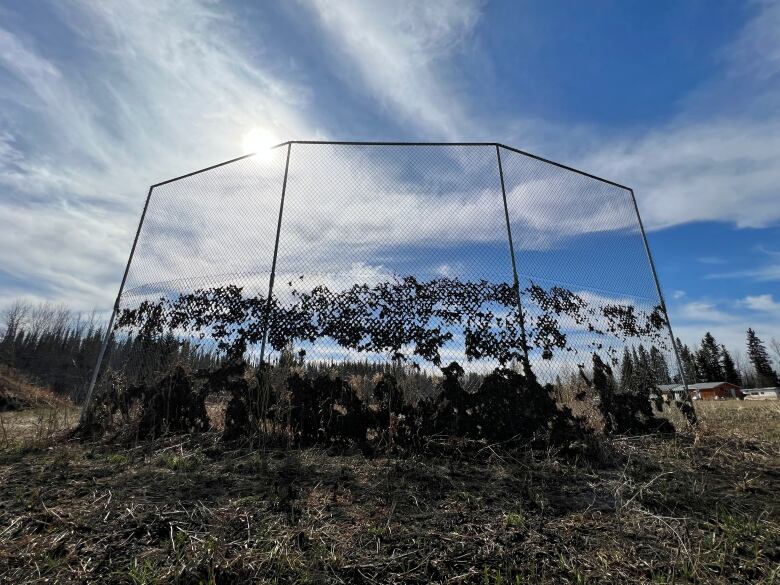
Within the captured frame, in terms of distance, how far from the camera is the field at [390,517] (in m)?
1.89

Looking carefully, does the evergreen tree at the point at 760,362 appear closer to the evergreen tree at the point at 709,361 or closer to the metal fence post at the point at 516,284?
the evergreen tree at the point at 709,361

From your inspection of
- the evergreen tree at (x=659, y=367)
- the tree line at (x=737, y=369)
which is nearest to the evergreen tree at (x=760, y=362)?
the tree line at (x=737, y=369)

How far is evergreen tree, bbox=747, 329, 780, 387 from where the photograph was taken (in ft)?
186

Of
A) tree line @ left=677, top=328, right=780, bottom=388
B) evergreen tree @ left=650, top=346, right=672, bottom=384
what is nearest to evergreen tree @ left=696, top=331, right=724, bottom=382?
tree line @ left=677, top=328, right=780, bottom=388

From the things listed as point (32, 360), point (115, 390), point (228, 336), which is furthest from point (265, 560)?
point (32, 360)

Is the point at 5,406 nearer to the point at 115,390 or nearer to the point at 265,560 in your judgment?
the point at 115,390

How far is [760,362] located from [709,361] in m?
14.0

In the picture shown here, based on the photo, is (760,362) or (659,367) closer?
(659,367)

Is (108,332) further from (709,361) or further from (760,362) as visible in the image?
(760,362)

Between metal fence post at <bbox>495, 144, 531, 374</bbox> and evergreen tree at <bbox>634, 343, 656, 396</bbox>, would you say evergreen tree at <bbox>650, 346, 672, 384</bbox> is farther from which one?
metal fence post at <bbox>495, 144, 531, 374</bbox>

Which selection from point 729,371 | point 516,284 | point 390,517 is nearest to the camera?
point 390,517

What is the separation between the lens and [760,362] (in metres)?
62.7

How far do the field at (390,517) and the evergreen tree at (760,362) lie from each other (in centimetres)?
7283

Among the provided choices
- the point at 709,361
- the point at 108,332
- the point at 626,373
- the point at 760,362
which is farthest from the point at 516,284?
the point at 760,362
